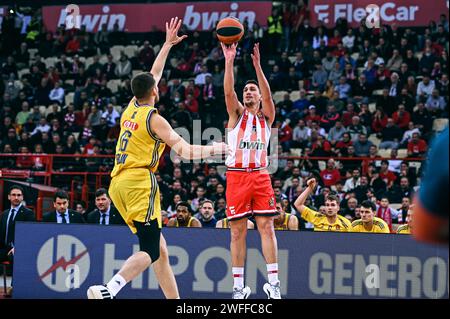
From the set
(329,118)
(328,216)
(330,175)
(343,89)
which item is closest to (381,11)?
(343,89)

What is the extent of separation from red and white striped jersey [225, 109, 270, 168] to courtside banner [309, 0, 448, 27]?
1509 cm

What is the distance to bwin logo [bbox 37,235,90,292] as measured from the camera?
35.3 feet

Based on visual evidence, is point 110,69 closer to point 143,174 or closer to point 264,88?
point 264,88

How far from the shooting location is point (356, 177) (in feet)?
56.0

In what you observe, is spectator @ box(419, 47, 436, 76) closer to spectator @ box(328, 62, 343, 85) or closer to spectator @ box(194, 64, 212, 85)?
spectator @ box(328, 62, 343, 85)

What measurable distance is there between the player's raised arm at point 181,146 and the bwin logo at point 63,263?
3784 mm

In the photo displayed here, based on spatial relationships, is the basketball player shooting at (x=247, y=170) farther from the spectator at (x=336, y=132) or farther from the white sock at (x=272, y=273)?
the spectator at (x=336, y=132)

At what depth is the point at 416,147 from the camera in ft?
60.5

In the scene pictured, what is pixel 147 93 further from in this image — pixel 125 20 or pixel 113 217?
pixel 125 20

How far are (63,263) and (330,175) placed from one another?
815 cm

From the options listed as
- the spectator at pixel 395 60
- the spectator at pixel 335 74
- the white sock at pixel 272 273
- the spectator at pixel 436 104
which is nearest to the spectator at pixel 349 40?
the spectator at pixel 335 74

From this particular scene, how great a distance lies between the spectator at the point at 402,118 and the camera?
20094 millimetres
